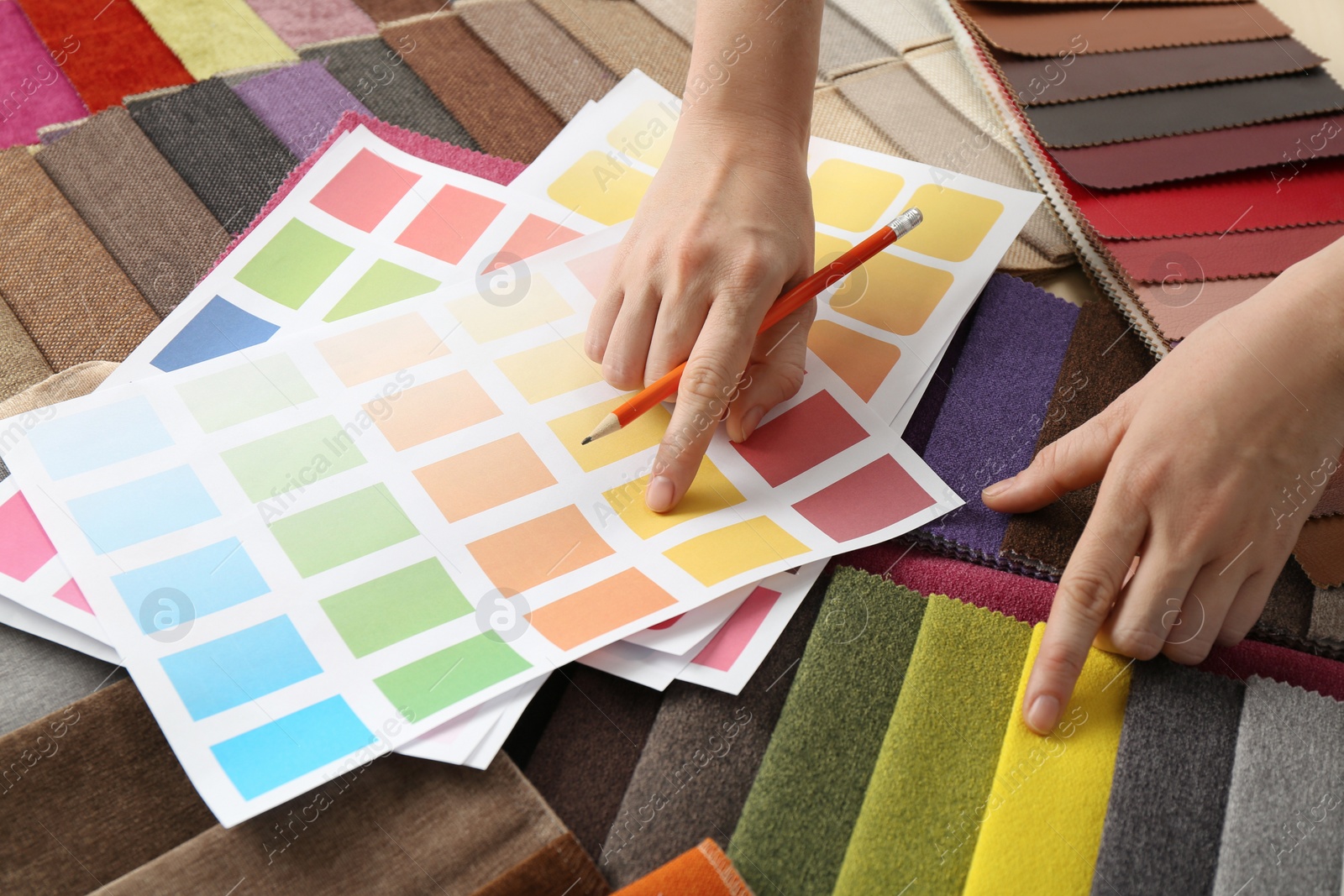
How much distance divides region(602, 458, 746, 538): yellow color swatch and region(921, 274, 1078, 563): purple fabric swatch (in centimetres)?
25

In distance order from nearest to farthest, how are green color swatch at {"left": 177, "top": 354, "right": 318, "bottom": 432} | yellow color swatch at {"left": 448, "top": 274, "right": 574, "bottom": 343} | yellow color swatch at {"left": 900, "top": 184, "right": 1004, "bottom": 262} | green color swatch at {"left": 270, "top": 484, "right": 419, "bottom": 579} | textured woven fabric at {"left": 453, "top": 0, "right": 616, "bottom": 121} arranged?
green color swatch at {"left": 270, "top": 484, "right": 419, "bottom": 579}
green color swatch at {"left": 177, "top": 354, "right": 318, "bottom": 432}
yellow color swatch at {"left": 448, "top": 274, "right": 574, "bottom": 343}
yellow color swatch at {"left": 900, "top": 184, "right": 1004, "bottom": 262}
textured woven fabric at {"left": 453, "top": 0, "right": 616, "bottom": 121}

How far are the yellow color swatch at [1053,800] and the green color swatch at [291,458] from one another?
31.0 inches

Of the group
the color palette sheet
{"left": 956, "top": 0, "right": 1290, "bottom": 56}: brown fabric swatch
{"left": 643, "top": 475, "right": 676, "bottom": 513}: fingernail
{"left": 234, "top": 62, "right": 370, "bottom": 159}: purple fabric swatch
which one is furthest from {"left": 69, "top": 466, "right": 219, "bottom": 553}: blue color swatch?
{"left": 956, "top": 0, "right": 1290, "bottom": 56}: brown fabric swatch

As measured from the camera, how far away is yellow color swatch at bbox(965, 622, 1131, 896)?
31.9 inches

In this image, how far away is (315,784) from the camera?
86 centimetres

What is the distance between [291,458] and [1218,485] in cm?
105

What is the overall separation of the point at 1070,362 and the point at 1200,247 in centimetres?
33

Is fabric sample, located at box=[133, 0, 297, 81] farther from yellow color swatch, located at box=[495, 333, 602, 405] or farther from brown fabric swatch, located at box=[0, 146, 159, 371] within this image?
yellow color swatch, located at box=[495, 333, 602, 405]

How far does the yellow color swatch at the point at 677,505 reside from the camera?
1082mm

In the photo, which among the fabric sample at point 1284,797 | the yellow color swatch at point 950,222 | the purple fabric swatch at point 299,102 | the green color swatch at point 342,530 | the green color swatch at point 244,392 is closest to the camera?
the fabric sample at point 1284,797

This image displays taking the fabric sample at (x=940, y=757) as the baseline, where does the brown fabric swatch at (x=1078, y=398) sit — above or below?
above

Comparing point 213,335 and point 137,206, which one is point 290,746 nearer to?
point 213,335

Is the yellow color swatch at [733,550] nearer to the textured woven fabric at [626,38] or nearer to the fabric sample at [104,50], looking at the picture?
the textured woven fabric at [626,38]

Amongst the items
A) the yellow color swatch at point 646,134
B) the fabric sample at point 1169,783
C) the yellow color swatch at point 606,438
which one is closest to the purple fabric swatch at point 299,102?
the yellow color swatch at point 646,134
